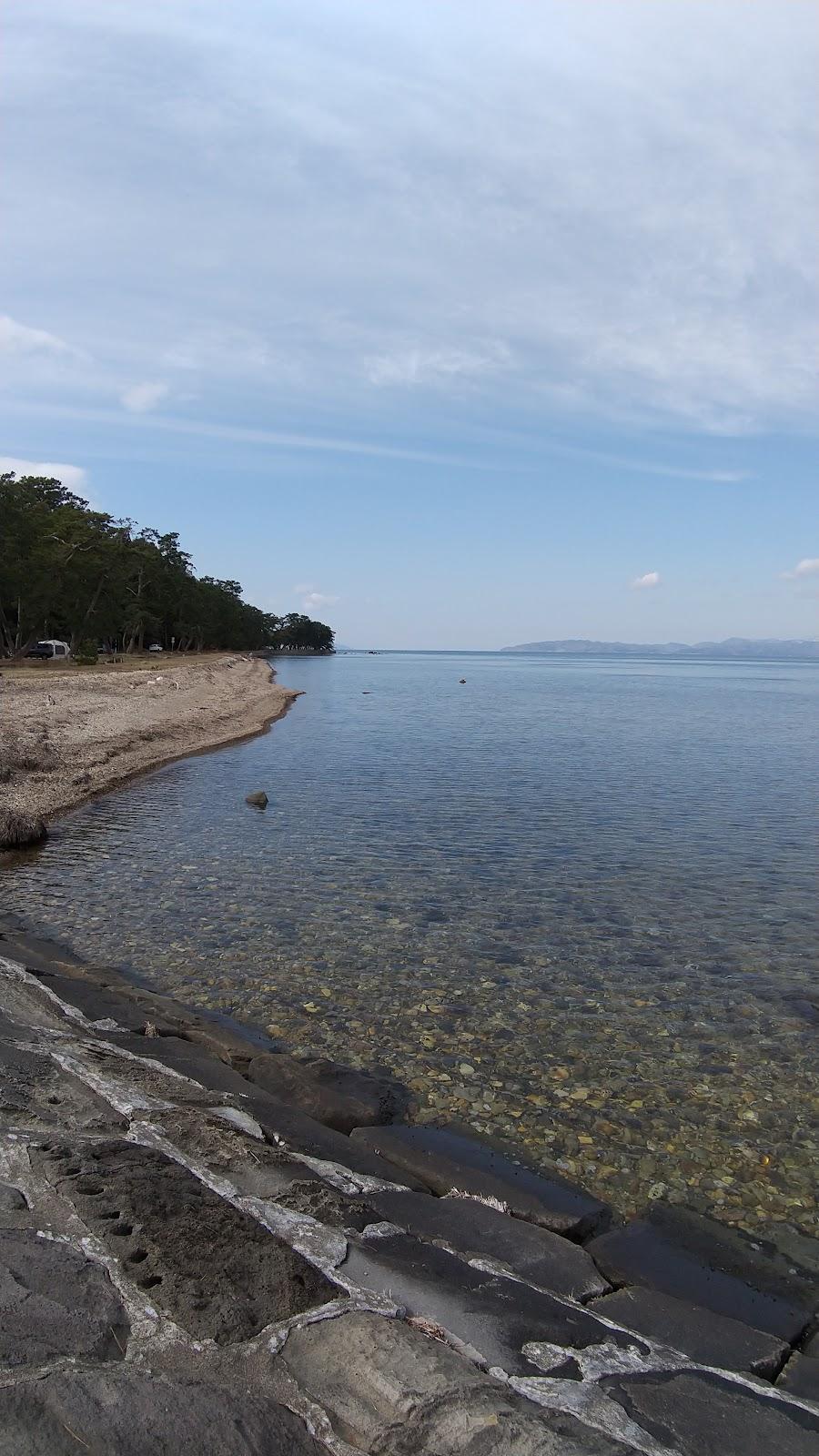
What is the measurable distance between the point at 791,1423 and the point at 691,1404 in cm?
53

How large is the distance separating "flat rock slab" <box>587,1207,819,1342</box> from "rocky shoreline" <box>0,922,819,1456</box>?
0.02 meters

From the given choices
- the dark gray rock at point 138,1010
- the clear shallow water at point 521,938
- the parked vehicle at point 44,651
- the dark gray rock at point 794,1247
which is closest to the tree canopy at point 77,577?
the parked vehicle at point 44,651

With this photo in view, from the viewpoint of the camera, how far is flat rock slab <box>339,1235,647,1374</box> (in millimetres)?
4656

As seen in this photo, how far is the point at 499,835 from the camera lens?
22172mm

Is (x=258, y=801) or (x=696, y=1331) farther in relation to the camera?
(x=258, y=801)

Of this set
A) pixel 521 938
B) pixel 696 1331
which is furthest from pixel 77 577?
pixel 696 1331

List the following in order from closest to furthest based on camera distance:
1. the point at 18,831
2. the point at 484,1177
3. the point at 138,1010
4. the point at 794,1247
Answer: the point at 794,1247 → the point at 484,1177 → the point at 138,1010 → the point at 18,831

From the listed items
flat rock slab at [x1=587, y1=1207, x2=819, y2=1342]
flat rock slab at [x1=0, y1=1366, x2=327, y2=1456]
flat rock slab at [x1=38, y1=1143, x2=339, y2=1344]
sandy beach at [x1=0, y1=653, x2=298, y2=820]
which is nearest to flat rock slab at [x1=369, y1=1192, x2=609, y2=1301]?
flat rock slab at [x1=587, y1=1207, x2=819, y2=1342]

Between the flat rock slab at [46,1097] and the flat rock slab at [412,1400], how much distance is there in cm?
297

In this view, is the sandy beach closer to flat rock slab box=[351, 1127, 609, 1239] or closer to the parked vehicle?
the parked vehicle

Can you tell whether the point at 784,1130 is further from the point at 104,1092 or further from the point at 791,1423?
the point at 104,1092

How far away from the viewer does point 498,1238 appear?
627cm

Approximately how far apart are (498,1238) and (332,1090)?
305 centimetres

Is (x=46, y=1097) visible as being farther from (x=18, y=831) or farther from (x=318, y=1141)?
(x=18, y=831)
